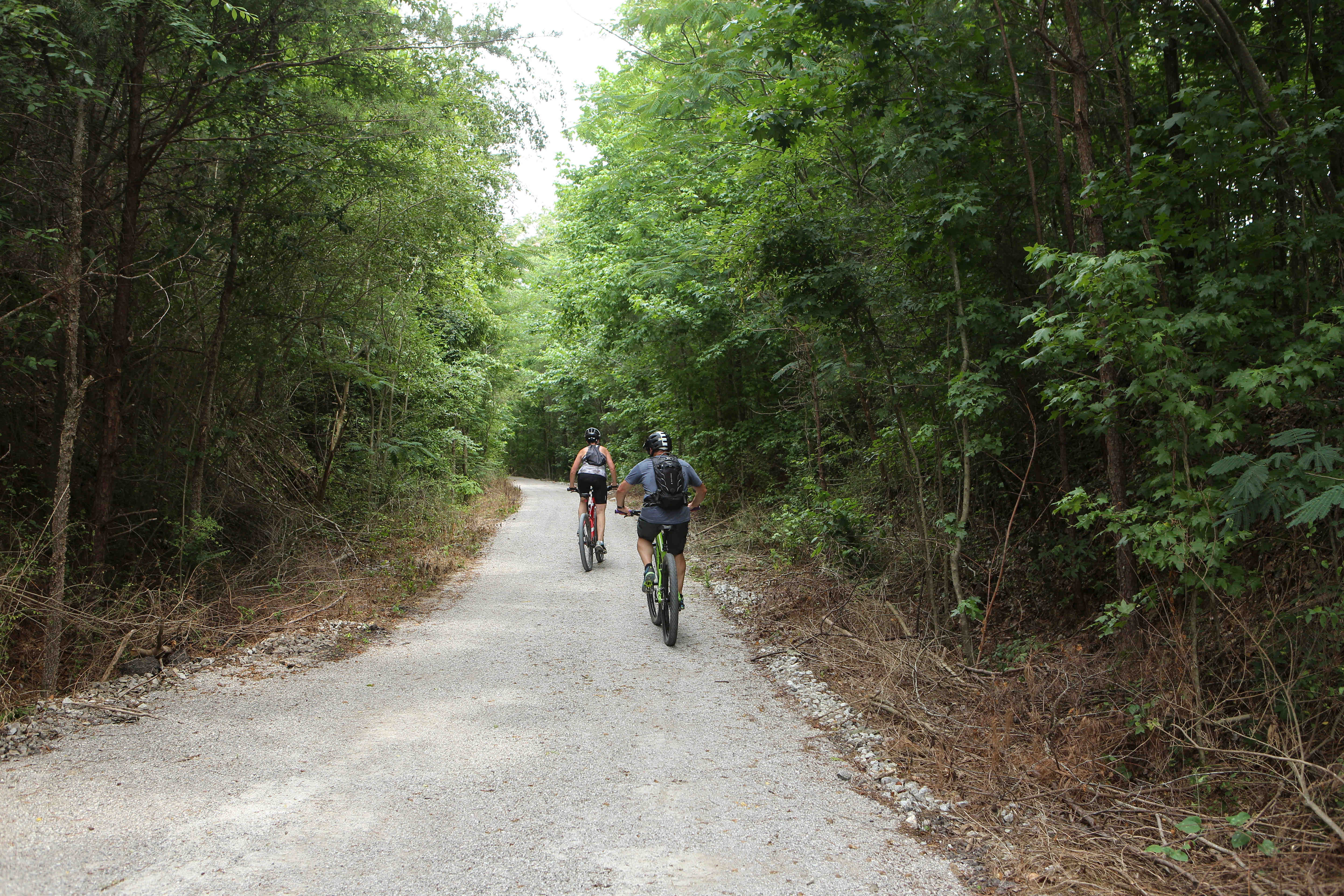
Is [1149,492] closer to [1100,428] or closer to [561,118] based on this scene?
[1100,428]

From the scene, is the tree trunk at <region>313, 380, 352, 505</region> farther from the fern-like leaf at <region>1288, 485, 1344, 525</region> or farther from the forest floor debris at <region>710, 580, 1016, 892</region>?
the fern-like leaf at <region>1288, 485, 1344, 525</region>

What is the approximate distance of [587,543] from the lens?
11648 mm

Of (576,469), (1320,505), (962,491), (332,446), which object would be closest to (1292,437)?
(1320,505)

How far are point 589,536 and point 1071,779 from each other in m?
8.35

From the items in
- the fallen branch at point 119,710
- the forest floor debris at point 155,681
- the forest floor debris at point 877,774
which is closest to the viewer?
the forest floor debris at point 877,774

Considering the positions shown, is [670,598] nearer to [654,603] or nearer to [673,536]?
[673,536]

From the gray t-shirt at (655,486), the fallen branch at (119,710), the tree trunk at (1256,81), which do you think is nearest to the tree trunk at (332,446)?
the gray t-shirt at (655,486)

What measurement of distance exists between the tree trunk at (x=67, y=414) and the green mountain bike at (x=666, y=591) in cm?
458

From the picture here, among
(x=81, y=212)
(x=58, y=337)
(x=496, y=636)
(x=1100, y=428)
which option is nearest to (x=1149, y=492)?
(x=1100, y=428)

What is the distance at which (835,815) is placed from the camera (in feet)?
12.6

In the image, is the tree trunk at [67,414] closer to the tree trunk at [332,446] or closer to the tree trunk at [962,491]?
the tree trunk at [332,446]

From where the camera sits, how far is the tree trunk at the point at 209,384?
7.98m

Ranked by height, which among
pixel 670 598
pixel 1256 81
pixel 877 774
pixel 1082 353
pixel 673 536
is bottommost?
pixel 877 774

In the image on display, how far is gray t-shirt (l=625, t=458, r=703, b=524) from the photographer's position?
7602 millimetres
